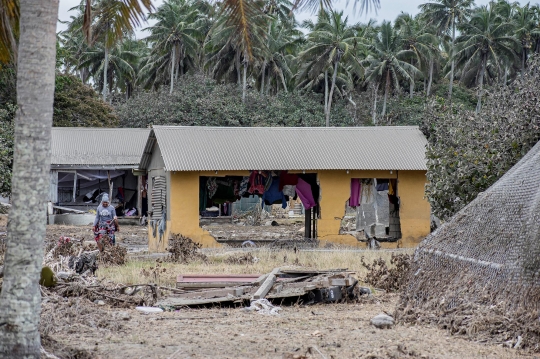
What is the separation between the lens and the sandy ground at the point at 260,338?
307 inches

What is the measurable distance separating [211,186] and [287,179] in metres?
2.45

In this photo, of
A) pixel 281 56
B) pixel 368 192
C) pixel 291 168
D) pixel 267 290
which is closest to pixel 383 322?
pixel 267 290

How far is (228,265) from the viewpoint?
54.3ft

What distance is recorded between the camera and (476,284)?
9.06m

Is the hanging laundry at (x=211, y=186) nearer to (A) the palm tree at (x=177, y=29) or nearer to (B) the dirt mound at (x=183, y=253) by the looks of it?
(B) the dirt mound at (x=183, y=253)

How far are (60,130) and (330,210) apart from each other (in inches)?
766

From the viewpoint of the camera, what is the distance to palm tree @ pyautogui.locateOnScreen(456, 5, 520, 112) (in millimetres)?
55625

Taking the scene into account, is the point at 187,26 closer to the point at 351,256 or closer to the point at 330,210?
the point at 330,210

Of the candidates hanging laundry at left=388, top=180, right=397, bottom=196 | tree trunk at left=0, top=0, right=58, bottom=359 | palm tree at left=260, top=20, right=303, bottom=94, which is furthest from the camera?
palm tree at left=260, top=20, right=303, bottom=94

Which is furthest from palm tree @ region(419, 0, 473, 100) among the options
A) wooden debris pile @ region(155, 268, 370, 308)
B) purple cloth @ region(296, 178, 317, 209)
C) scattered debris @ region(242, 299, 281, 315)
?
scattered debris @ region(242, 299, 281, 315)

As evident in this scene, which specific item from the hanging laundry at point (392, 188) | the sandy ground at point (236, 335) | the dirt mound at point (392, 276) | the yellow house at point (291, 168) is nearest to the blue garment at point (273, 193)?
the yellow house at point (291, 168)

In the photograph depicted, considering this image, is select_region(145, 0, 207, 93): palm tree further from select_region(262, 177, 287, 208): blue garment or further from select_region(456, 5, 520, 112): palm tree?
select_region(262, 177, 287, 208): blue garment

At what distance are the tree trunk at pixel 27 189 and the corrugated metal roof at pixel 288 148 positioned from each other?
569 inches

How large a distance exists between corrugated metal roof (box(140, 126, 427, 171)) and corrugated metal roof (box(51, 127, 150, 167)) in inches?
427
